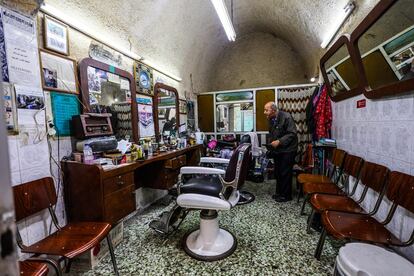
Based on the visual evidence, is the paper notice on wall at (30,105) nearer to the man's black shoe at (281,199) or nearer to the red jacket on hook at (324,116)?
the man's black shoe at (281,199)

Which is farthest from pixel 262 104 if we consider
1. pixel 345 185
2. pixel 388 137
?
pixel 388 137

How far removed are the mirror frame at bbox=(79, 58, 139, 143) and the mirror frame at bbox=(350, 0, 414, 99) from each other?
8.48 ft

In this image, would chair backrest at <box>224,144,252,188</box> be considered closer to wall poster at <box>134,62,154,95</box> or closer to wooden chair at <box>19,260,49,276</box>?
wooden chair at <box>19,260,49,276</box>

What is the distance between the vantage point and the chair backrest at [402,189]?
1368 mm

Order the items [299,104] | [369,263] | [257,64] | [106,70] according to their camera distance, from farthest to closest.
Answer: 1. [257,64]
2. [299,104]
3. [106,70]
4. [369,263]

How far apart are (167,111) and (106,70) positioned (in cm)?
142

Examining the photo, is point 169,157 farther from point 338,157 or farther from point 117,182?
point 338,157

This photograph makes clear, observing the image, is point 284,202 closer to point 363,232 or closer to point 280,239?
point 280,239

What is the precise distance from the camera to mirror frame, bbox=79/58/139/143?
2.06 meters

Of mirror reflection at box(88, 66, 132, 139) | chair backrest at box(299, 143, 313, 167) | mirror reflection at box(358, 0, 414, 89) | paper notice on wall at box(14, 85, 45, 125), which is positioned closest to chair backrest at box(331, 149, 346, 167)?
chair backrest at box(299, 143, 313, 167)

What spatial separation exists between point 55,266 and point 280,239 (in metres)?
1.88

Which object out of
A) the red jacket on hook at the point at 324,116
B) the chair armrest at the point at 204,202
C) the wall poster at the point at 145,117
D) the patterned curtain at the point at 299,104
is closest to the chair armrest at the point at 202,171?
the chair armrest at the point at 204,202

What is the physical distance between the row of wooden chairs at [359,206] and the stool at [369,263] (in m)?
0.18

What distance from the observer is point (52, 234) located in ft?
4.91
